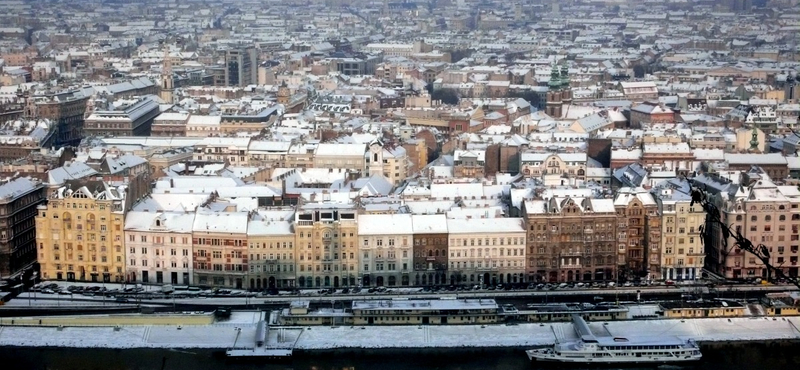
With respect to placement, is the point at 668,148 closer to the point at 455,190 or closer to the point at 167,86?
the point at 455,190

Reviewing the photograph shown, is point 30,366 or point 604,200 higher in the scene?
point 604,200

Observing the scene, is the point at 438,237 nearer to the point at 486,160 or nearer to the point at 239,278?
the point at 239,278

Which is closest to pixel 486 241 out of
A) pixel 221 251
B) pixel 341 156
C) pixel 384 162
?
pixel 221 251

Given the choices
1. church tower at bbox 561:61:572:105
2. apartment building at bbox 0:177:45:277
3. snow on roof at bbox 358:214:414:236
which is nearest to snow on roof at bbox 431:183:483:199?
snow on roof at bbox 358:214:414:236

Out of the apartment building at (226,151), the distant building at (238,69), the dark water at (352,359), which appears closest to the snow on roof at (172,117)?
the apartment building at (226,151)

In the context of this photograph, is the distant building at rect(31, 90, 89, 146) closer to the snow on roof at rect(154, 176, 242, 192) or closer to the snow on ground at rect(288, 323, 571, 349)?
the snow on roof at rect(154, 176, 242, 192)

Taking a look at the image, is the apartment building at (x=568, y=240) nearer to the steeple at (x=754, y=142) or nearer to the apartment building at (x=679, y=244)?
the apartment building at (x=679, y=244)

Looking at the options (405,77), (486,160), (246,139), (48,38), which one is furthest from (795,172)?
(48,38)
